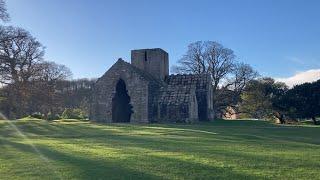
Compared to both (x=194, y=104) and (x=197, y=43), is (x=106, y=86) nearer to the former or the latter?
(x=194, y=104)

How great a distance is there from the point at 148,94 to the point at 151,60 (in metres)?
6.70

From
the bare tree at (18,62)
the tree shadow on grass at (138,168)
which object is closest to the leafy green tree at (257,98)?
the bare tree at (18,62)

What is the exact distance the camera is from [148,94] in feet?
127

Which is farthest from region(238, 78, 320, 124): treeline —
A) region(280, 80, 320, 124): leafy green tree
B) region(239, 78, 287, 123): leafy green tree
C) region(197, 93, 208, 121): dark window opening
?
region(197, 93, 208, 121): dark window opening

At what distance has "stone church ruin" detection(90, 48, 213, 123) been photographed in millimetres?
38125

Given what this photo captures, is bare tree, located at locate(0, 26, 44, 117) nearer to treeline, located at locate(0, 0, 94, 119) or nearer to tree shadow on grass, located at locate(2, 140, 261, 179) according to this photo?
treeline, located at locate(0, 0, 94, 119)

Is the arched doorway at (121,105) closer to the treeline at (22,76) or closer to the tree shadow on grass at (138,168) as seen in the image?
the treeline at (22,76)

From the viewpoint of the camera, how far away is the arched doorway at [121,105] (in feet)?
133

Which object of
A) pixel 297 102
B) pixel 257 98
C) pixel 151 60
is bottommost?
pixel 297 102

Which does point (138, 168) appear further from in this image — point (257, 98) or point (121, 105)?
point (257, 98)

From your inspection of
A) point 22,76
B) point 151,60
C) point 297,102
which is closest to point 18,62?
point 22,76

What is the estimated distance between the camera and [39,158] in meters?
12.5

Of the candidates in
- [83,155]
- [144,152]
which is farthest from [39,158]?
[144,152]

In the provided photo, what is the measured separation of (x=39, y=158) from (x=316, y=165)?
759 centimetres
